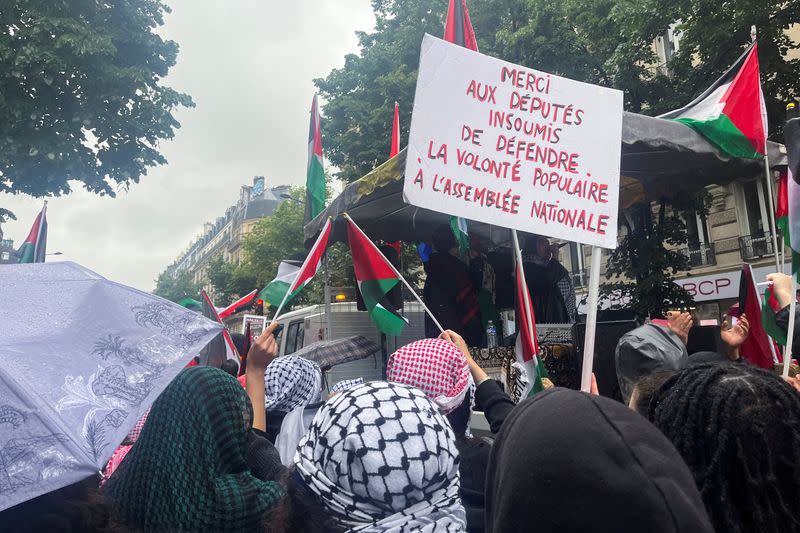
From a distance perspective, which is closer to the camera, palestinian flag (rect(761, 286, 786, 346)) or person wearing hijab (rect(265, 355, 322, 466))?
person wearing hijab (rect(265, 355, 322, 466))

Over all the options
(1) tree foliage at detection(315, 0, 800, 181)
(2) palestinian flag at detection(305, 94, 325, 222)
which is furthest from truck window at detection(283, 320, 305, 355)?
(1) tree foliage at detection(315, 0, 800, 181)

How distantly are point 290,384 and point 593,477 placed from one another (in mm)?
2329

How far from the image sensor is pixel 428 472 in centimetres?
149

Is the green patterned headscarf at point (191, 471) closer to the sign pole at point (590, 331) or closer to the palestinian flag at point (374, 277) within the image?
the sign pole at point (590, 331)

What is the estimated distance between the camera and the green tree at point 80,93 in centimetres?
875

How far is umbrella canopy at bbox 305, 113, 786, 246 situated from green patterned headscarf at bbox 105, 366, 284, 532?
3.55 m

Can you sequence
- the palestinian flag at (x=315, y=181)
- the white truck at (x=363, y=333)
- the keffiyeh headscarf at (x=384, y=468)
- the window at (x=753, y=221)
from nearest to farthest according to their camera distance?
the keffiyeh headscarf at (x=384, y=468), the palestinian flag at (x=315, y=181), the white truck at (x=363, y=333), the window at (x=753, y=221)

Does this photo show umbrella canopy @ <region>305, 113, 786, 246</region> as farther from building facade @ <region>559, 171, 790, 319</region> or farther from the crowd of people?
building facade @ <region>559, 171, 790, 319</region>

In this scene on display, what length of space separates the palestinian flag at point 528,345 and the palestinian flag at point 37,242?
672cm

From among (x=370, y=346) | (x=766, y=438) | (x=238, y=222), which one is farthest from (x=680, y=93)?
(x=238, y=222)

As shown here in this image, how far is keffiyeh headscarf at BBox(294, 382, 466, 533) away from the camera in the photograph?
1462 millimetres

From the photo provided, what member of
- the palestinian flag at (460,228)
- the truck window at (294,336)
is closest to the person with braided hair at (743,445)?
the palestinian flag at (460,228)

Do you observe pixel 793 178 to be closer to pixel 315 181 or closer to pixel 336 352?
pixel 336 352

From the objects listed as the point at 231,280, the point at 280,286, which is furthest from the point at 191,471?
the point at 231,280
